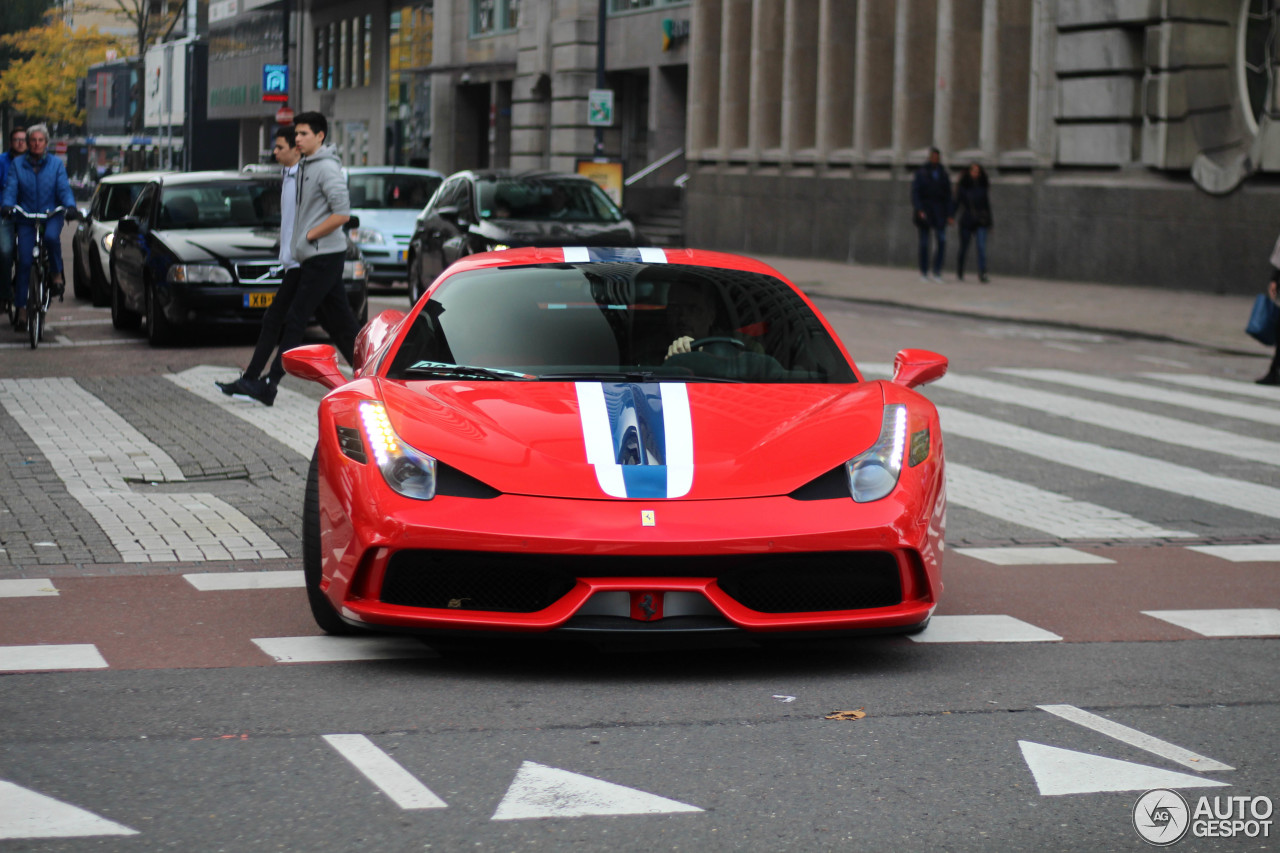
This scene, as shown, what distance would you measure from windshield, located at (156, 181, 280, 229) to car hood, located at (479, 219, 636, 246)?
2.88 metres

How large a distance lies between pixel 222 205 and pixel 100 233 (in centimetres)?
447

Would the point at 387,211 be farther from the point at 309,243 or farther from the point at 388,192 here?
the point at 309,243

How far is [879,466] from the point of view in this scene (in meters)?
5.33

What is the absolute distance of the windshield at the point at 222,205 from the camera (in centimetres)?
1588

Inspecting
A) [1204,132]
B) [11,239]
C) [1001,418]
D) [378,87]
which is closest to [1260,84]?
[1204,132]

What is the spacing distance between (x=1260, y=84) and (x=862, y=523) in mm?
22059

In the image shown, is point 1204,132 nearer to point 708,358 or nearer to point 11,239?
point 11,239

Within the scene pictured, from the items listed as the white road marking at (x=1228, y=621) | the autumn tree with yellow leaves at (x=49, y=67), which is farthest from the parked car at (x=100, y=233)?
the autumn tree with yellow leaves at (x=49, y=67)

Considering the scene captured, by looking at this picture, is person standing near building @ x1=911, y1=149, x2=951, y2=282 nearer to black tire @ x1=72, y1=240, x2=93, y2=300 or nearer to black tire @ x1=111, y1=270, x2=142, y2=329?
black tire @ x1=72, y1=240, x2=93, y2=300

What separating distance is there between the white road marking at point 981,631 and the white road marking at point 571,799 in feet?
6.18

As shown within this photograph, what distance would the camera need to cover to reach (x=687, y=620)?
504 cm

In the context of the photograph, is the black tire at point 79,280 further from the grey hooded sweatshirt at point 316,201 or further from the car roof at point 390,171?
the grey hooded sweatshirt at point 316,201

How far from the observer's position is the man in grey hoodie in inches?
444

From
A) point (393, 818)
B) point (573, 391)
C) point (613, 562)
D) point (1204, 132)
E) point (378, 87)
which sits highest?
point (378, 87)
